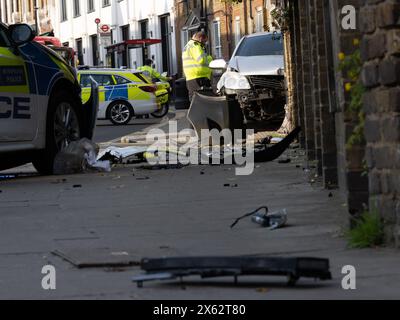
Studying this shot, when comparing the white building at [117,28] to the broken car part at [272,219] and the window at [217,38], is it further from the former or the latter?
the broken car part at [272,219]

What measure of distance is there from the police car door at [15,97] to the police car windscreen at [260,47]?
11973 mm

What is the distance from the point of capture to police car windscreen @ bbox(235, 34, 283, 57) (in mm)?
25797

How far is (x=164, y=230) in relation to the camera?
9039 mm

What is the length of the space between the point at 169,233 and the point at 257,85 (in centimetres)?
1560

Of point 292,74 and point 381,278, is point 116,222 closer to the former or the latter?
point 381,278

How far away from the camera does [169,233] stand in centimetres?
885

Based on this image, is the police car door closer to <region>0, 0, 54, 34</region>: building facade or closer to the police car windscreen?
the police car windscreen

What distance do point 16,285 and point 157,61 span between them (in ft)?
165

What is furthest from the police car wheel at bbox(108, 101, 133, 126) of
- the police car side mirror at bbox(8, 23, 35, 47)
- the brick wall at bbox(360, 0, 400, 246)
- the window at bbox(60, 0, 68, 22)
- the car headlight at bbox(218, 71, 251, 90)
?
the window at bbox(60, 0, 68, 22)

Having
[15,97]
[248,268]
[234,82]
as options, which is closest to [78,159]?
[15,97]

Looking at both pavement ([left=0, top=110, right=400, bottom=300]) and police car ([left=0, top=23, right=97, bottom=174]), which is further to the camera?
police car ([left=0, top=23, right=97, bottom=174])

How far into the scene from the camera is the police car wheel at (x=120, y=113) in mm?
35969

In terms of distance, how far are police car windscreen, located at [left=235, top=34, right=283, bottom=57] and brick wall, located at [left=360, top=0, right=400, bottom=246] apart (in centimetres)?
1783

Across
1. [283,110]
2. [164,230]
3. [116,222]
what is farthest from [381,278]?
[283,110]
